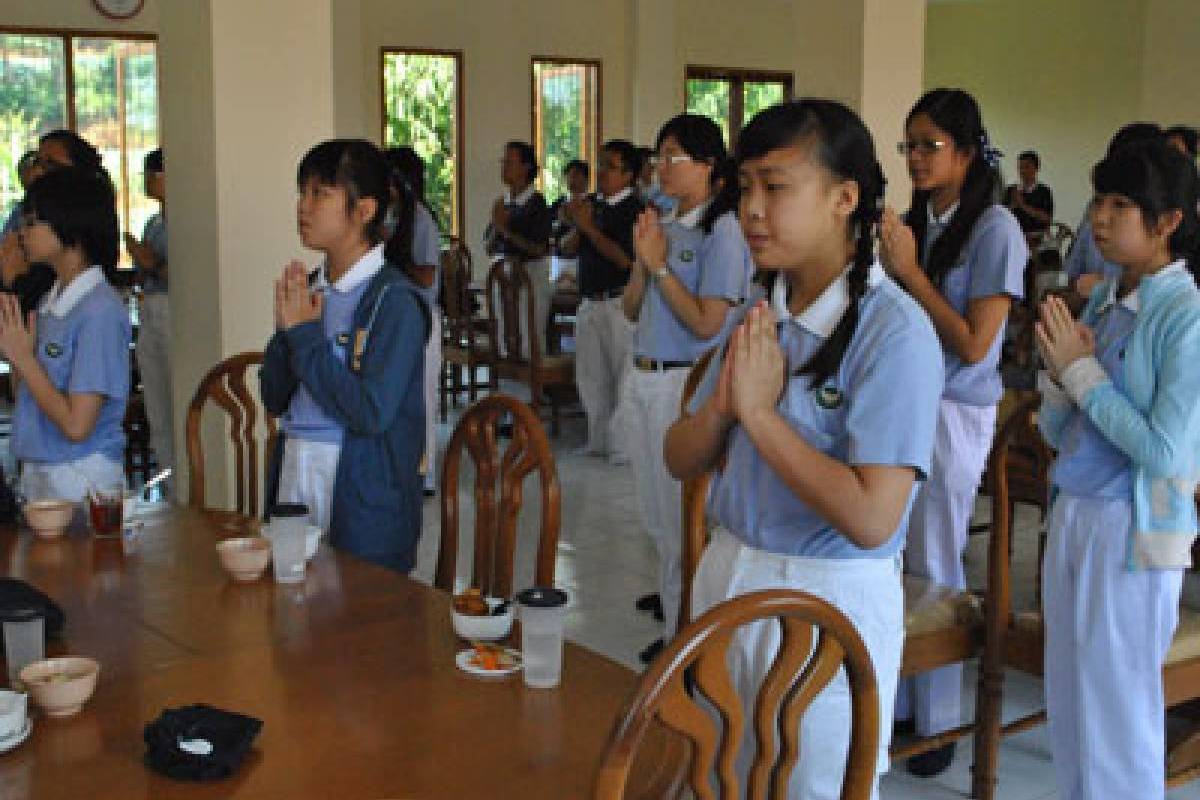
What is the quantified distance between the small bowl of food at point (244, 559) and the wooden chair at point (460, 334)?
4255 mm

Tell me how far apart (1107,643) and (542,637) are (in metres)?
1.19

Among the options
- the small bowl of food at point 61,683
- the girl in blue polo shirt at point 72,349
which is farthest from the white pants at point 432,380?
the small bowl of food at point 61,683

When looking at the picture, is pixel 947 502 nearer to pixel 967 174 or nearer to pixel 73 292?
pixel 967 174

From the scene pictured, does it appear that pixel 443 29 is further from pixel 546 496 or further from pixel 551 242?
pixel 546 496

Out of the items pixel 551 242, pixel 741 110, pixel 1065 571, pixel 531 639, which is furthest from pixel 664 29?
pixel 531 639

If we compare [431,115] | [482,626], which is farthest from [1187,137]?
[431,115]

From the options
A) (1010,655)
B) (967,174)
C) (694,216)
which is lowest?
(1010,655)

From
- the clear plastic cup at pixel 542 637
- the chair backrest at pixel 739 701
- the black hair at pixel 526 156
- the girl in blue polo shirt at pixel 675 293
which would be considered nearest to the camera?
the chair backrest at pixel 739 701

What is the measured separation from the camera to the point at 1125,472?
2.35m

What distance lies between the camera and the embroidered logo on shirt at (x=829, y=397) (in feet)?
5.94

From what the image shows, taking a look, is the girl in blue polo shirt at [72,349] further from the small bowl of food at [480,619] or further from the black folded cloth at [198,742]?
the black folded cloth at [198,742]

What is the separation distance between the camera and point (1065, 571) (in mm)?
2441

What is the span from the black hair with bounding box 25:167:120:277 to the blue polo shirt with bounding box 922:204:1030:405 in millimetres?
1861

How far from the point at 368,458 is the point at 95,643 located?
75 cm
